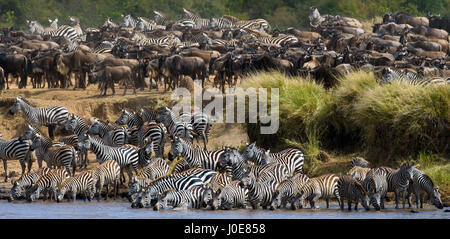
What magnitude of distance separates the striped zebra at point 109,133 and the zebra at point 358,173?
18.9 ft

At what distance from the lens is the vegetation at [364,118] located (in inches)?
729

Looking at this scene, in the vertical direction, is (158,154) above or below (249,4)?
below

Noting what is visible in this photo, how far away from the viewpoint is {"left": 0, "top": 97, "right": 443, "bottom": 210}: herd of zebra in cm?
1620

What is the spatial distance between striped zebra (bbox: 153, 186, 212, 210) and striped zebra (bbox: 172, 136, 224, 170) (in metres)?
2.16

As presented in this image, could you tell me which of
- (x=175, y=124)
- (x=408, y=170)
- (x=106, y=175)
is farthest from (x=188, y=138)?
(x=408, y=170)

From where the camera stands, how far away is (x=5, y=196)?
59.5 feet

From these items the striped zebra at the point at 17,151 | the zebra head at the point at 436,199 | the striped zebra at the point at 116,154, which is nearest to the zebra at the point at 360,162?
the zebra head at the point at 436,199

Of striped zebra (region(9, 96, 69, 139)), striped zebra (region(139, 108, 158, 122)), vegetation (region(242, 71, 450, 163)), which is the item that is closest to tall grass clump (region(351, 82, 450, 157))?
vegetation (region(242, 71, 450, 163))

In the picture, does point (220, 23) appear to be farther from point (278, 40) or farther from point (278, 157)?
point (278, 157)

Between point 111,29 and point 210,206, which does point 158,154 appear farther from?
point 111,29

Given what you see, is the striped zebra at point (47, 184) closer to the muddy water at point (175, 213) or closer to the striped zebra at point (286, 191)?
the muddy water at point (175, 213)

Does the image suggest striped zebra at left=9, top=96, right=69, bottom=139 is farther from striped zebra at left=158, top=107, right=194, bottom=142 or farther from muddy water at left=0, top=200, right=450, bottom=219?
muddy water at left=0, top=200, right=450, bottom=219

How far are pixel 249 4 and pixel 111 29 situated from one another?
15707 millimetres
